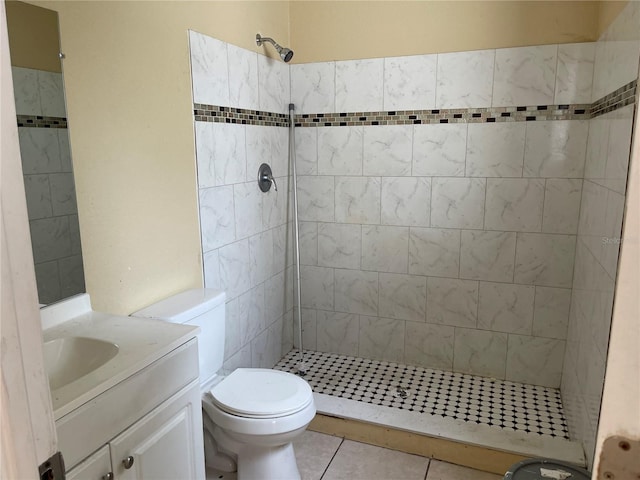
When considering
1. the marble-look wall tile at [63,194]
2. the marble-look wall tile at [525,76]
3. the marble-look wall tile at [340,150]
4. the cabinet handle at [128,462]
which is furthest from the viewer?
the marble-look wall tile at [340,150]

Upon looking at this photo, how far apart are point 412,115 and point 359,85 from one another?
0.37 m

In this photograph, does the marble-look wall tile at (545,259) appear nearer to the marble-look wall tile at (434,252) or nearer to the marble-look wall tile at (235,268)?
the marble-look wall tile at (434,252)

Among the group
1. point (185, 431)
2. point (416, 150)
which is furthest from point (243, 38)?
point (185, 431)

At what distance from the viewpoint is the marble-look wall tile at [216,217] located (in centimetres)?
225

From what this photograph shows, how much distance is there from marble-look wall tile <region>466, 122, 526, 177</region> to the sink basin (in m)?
2.09

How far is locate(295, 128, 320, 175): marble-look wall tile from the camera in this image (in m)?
3.01

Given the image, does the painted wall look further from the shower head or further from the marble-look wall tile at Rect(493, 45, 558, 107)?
the shower head

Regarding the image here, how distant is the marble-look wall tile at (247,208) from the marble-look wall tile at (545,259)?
1.48 metres

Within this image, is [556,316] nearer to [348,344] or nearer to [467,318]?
[467,318]

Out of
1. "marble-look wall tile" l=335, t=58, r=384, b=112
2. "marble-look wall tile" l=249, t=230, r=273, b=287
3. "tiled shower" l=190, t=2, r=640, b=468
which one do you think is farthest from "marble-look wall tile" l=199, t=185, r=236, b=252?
"marble-look wall tile" l=335, t=58, r=384, b=112

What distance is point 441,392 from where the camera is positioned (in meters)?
2.73

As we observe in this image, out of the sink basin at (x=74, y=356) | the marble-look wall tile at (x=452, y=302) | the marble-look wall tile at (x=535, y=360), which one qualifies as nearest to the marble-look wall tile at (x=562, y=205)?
the marble-look wall tile at (x=452, y=302)

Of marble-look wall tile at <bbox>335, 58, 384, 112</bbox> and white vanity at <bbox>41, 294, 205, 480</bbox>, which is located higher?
marble-look wall tile at <bbox>335, 58, 384, 112</bbox>

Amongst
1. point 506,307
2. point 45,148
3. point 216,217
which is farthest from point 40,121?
point 506,307
